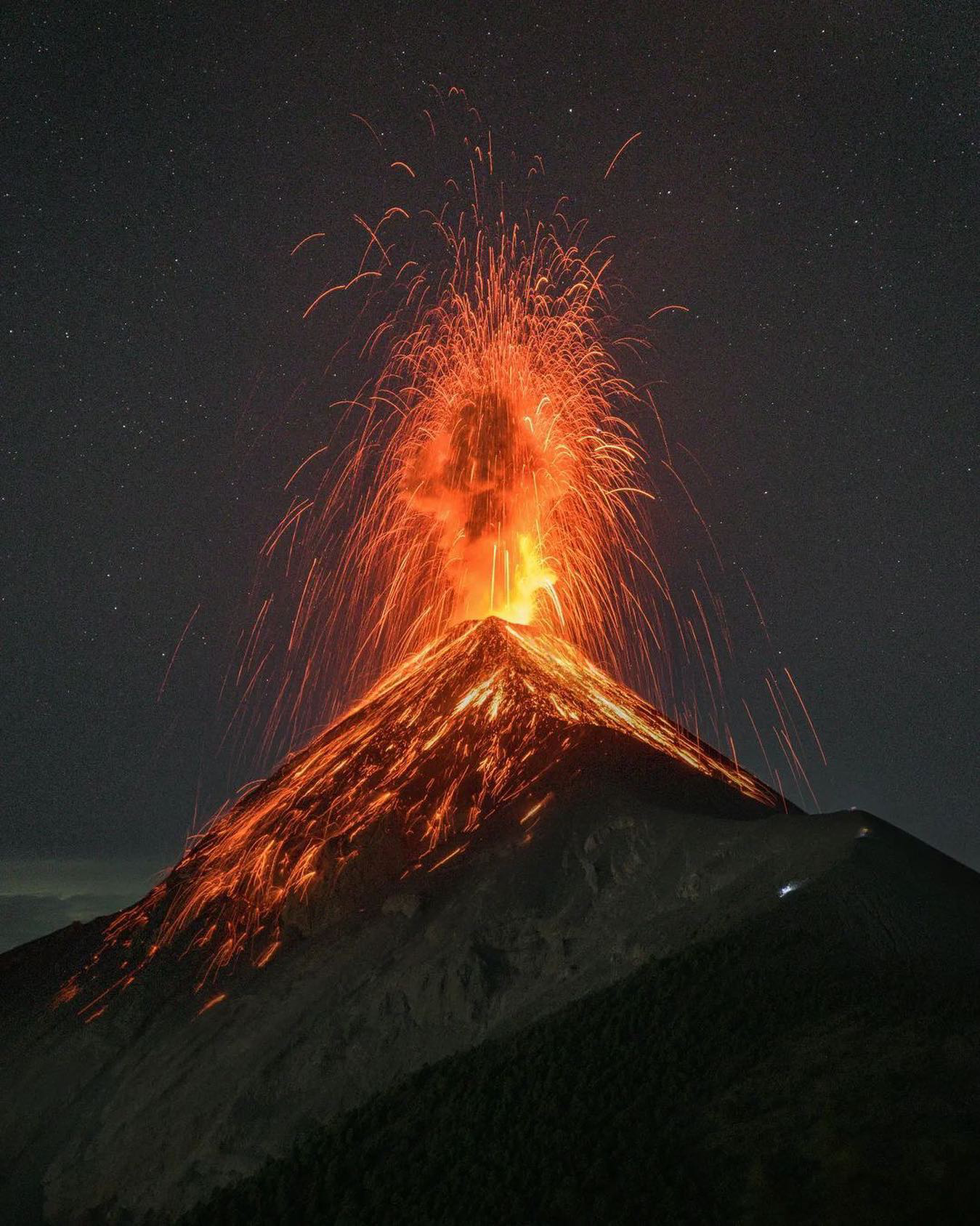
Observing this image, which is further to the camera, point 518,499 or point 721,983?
point 518,499

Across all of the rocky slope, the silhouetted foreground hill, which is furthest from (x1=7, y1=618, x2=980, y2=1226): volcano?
the silhouetted foreground hill

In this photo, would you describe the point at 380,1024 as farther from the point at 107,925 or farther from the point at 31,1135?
the point at 107,925

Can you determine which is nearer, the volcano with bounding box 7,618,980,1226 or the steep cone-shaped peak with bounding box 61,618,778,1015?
the volcano with bounding box 7,618,980,1226

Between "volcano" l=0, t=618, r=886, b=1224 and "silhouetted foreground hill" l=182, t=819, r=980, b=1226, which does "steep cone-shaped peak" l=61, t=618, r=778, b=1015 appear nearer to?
"volcano" l=0, t=618, r=886, b=1224

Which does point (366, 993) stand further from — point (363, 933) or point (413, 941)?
point (363, 933)

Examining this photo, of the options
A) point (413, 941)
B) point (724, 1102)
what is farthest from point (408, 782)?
point (724, 1102)

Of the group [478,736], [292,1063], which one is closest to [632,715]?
[478,736]
